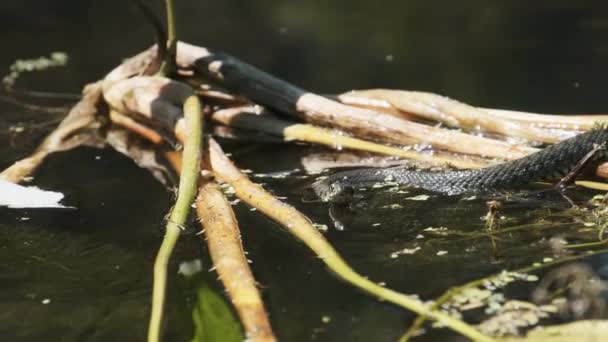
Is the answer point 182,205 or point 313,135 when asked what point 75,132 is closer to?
point 313,135

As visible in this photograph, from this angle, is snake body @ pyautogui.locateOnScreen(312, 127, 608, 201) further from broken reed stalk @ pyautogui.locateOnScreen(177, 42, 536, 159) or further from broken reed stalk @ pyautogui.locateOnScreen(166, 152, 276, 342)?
broken reed stalk @ pyautogui.locateOnScreen(166, 152, 276, 342)

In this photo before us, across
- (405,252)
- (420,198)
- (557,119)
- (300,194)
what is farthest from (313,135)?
(405,252)

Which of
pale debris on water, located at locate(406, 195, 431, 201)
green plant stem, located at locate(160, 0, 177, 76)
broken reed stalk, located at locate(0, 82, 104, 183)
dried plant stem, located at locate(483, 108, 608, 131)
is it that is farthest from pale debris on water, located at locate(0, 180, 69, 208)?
dried plant stem, located at locate(483, 108, 608, 131)

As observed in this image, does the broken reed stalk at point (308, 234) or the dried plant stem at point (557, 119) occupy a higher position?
the dried plant stem at point (557, 119)

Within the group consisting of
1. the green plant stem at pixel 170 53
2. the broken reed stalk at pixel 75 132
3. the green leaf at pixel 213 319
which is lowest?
the green leaf at pixel 213 319

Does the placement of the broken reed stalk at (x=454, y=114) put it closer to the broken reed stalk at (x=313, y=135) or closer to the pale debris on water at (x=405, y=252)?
the broken reed stalk at (x=313, y=135)

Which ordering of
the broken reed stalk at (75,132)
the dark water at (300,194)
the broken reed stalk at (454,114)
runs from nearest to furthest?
the dark water at (300,194)
the broken reed stalk at (454,114)
the broken reed stalk at (75,132)

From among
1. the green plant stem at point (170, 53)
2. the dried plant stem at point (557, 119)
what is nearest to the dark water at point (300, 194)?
the green plant stem at point (170, 53)
